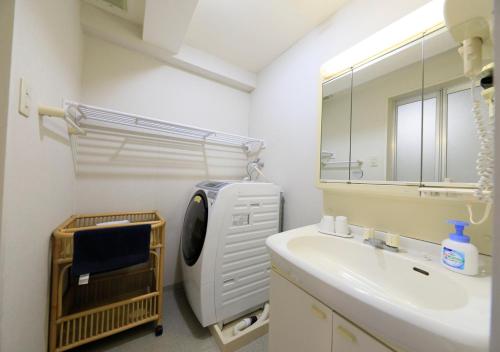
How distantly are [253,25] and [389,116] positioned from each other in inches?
50.7

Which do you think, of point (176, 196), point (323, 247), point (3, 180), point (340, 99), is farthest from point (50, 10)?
point (323, 247)

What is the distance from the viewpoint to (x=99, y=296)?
1.43m

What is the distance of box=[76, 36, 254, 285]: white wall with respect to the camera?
1.53 metres

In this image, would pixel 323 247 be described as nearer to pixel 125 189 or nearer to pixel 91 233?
pixel 91 233

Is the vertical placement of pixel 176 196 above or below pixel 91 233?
above

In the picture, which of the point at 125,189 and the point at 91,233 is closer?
the point at 91,233

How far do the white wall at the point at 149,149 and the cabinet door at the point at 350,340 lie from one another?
5.25 feet

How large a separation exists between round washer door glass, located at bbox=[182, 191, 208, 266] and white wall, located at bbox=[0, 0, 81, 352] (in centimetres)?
78

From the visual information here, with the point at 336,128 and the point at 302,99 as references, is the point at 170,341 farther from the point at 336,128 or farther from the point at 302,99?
the point at 302,99

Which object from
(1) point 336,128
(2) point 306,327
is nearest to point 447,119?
(1) point 336,128

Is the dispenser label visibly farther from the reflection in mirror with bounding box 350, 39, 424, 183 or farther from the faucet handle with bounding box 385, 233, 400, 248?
the reflection in mirror with bounding box 350, 39, 424, 183

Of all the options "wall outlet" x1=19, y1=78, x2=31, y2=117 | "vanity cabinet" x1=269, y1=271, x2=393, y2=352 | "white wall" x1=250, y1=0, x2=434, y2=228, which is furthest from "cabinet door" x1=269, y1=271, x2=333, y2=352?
"wall outlet" x1=19, y1=78, x2=31, y2=117

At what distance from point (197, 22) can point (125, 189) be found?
60.9 inches

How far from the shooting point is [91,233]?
1077mm
